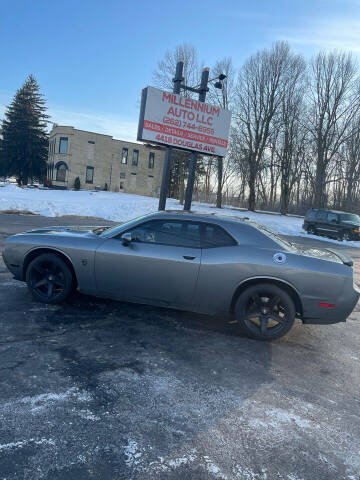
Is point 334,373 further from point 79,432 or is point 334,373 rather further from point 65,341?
point 65,341

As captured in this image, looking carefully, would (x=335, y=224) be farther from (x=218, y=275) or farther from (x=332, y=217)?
(x=218, y=275)

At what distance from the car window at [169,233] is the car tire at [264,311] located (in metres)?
0.91

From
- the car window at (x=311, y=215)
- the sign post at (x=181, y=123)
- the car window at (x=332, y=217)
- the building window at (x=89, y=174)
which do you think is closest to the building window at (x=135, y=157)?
the building window at (x=89, y=174)

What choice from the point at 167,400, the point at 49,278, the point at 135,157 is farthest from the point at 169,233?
the point at 135,157

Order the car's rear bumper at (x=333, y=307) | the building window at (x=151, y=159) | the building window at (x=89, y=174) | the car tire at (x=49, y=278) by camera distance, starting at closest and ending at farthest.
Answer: the car's rear bumper at (x=333, y=307)
the car tire at (x=49, y=278)
the building window at (x=89, y=174)
the building window at (x=151, y=159)

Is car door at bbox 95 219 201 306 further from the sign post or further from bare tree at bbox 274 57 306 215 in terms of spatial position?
bare tree at bbox 274 57 306 215

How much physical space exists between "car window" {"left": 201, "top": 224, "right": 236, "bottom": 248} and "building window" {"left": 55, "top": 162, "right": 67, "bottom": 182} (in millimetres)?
40656

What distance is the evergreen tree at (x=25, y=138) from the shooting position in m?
41.8

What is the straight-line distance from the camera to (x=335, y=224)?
19281 millimetres

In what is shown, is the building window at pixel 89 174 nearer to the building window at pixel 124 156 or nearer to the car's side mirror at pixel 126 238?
the building window at pixel 124 156

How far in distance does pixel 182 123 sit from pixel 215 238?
10218mm

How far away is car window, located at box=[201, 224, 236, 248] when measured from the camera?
4195 millimetres

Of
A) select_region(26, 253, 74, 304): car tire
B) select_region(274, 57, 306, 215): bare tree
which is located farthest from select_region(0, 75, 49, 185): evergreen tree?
select_region(26, 253, 74, 304): car tire

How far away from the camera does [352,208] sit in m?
37.2
